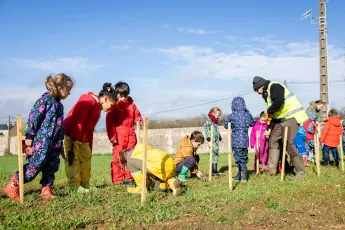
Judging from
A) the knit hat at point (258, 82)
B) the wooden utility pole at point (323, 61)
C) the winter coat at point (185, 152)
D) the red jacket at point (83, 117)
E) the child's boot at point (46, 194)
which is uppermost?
the wooden utility pole at point (323, 61)

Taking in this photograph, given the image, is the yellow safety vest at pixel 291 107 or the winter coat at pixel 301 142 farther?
the winter coat at pixel 301 142

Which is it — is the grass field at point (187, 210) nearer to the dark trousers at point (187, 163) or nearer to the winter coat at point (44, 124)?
the winter coat at point (44, 124)

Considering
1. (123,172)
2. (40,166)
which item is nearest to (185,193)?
(123,172)

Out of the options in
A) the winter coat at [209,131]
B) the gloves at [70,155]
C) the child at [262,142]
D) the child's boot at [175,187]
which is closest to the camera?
the child's boot at [175,187]

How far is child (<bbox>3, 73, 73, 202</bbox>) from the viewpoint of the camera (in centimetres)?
601

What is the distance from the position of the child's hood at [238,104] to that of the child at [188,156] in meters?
1.01

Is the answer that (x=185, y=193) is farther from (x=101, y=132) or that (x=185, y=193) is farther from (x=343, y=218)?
(x=101, y=132)

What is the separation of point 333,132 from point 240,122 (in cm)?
522

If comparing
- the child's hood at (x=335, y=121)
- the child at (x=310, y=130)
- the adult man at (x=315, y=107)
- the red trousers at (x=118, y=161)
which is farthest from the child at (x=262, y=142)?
the red trousers at (x=118, y=161)

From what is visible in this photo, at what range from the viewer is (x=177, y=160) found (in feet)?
29.8

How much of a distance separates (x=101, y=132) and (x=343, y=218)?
1017 inches

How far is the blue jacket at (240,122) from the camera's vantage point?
8.72 metres

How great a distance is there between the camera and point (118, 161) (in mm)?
8219

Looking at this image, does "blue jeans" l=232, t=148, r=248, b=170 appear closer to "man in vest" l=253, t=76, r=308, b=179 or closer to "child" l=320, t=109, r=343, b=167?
"man in vest" l=253, t=76, r=308, b=179
